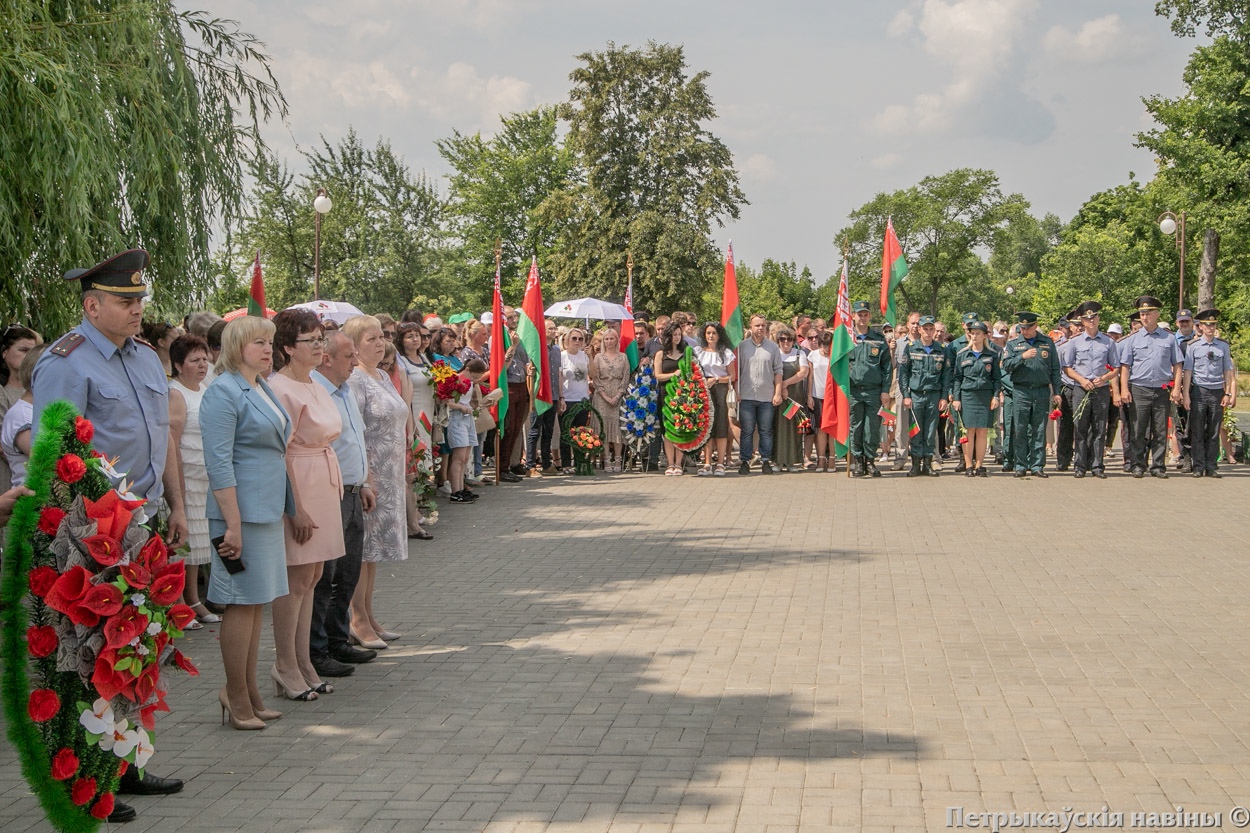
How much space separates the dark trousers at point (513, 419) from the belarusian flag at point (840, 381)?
4.29 meters

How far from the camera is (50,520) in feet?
15.1

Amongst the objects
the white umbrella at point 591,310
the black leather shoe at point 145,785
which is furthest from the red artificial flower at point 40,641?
the white umbrella at point 591,310

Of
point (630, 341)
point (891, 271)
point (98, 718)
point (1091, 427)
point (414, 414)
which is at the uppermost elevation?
point (891, 271)

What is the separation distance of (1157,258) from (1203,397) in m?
40.9

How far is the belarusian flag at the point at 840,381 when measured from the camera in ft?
57.4

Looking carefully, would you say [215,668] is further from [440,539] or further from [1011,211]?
[1011,211]

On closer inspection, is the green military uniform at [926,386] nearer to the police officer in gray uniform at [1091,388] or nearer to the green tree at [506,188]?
the police officer in gray uniform at [1091,388]

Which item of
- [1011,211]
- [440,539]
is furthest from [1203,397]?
[1011,211]

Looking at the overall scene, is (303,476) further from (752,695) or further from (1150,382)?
(1150,382)

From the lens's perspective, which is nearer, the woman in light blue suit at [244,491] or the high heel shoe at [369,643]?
the woman in light blue suit at [244,491]

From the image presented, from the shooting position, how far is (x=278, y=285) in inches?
2291

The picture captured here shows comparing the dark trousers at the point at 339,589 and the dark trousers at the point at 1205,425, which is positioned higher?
the dark trousers at the point at 1205,425

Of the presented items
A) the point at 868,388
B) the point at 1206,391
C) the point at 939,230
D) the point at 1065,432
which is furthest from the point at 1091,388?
the point at 939,230

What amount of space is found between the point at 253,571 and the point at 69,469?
1.47 meters
